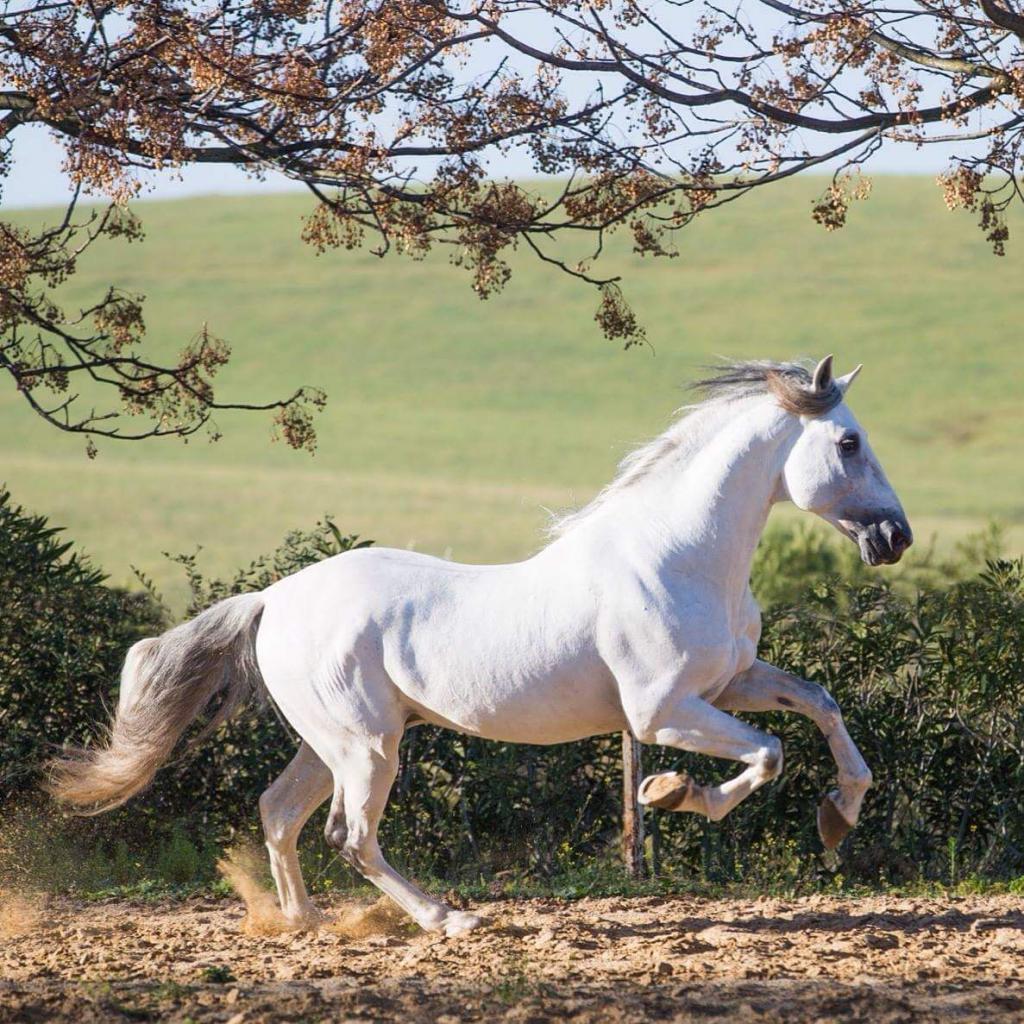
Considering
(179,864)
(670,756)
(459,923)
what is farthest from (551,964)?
(179,864)

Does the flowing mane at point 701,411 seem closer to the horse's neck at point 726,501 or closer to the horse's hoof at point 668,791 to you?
the horse's neck at point 726,501

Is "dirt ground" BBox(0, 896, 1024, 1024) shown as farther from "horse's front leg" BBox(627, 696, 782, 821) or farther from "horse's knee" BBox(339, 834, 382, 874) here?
"horse's front leg" BBox(627, 696, 782, 821)

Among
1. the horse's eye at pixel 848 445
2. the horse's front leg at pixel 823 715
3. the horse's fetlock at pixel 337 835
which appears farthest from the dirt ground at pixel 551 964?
the horse's eye at pixel 848 445

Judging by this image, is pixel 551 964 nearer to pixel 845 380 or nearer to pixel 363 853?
pixel 363 853

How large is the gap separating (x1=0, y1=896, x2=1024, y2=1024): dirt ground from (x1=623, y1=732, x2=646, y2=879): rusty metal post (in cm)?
63

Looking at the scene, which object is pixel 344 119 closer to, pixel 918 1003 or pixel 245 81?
pixel 245 81

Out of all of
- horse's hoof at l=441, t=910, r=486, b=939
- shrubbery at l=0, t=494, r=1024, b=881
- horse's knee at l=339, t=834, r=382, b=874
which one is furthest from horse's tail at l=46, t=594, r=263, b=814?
horse's hoof at l=441, t=910, r=486, b=939

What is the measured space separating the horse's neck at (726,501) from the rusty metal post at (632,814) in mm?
1814

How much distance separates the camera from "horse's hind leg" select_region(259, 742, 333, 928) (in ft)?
21.5

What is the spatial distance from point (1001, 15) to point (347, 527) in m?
29.8

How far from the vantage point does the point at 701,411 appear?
6.26 meters

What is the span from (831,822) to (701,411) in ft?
5.44

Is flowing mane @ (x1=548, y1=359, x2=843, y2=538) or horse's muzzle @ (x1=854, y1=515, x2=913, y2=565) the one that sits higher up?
flowing mane @ (x1=548, y1=359, x2=843, y2=538)

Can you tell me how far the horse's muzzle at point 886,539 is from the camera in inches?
230
